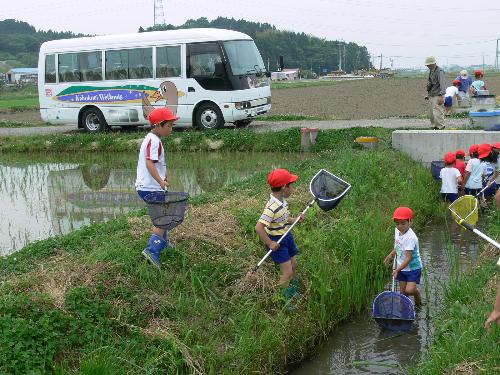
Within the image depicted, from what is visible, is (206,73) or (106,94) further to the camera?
(106,94)

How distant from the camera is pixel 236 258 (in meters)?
6.00

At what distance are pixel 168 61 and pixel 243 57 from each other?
1.95 meters

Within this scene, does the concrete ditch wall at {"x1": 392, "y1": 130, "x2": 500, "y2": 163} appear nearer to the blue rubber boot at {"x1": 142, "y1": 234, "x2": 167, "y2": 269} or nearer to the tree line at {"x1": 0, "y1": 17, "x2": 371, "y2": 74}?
the blue rubber boot at {"x1": 142, "y1": 234, "x2": 167, "y2": 269}

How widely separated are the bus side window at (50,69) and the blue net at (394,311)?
1487cm

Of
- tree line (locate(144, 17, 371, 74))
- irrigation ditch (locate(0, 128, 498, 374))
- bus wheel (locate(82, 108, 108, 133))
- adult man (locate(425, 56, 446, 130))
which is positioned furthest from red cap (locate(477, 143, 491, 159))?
tree line (locate(144, 17, 371, 74))

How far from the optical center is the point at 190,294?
535 centimetres

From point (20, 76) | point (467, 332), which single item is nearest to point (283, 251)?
point (467, 332)

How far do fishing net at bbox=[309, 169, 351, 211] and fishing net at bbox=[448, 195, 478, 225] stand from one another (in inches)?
38.9

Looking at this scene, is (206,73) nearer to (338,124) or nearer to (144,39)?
(144,39)

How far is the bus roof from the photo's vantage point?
1647cm

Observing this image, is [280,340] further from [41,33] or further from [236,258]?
[41,33]

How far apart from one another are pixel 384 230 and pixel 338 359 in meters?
2.57

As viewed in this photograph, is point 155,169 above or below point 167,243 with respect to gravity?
above

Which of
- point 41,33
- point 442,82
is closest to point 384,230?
point 442,82
